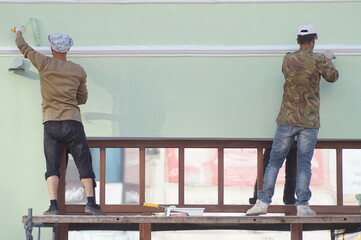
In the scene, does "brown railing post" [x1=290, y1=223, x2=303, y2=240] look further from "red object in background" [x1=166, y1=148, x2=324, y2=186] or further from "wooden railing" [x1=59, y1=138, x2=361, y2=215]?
"red object in background" [x1=166, y1=148, x2=324, y2=186]

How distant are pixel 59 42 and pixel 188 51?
1101 millimetres

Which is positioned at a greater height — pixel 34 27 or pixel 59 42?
pixel 34 27

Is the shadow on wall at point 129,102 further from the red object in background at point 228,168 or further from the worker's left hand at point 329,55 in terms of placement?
the worker's left hand at point 329,55

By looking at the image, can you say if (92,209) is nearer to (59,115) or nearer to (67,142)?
(67,142)

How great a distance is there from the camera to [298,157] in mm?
7938

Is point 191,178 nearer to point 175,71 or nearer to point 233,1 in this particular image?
point 175,71

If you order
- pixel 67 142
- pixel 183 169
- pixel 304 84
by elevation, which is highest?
pixel 304 84

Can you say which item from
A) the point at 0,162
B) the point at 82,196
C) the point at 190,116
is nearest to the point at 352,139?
the point at 190,116

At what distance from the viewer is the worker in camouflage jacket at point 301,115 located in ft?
25.8

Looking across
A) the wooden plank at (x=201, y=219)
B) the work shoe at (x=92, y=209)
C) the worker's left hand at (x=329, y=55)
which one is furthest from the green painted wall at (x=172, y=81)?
the wooden plank at (x=201, y=219)

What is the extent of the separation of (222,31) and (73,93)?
54.1 inches

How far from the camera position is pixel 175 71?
8312 millimetres

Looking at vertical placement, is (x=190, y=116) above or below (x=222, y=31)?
below

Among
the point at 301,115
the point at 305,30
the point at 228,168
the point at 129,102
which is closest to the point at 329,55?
the point at 305,30
